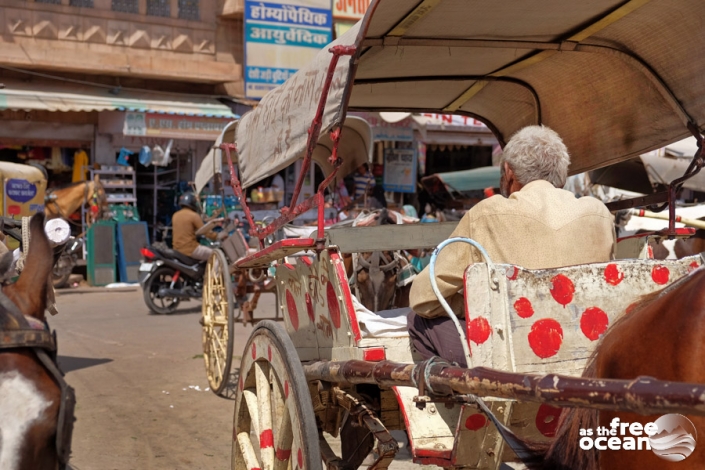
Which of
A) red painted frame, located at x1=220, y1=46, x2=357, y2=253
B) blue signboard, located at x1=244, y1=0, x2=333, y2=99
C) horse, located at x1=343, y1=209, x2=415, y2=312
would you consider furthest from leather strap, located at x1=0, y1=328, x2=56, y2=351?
blue signboard, located at x1=244, y1=0, x2=333, y2=99

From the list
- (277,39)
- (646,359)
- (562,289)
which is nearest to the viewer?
(646,359)

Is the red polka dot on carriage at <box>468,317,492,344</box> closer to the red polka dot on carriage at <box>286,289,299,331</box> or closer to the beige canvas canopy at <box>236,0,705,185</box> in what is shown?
the beige canvas canopy at <box>236,0,705,185</box>

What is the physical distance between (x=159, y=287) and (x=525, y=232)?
29.2ft

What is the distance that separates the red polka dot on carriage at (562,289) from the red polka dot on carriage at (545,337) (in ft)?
0.24

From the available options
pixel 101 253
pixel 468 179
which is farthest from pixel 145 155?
pixel 468 179

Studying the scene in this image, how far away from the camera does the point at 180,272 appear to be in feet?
35.6

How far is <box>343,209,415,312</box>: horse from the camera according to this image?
6301mm

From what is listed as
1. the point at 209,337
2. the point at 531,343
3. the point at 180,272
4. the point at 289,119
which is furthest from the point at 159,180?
the point at 531,343

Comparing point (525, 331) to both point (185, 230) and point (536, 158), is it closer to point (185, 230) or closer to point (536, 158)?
point (536, 158)

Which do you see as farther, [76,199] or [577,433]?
[76,199]

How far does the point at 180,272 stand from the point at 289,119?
7.32 m

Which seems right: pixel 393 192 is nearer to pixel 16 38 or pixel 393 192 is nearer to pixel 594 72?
pixel 16 38

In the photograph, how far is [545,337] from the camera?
251 centimetres

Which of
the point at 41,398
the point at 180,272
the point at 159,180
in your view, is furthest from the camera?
the point at 159,180
